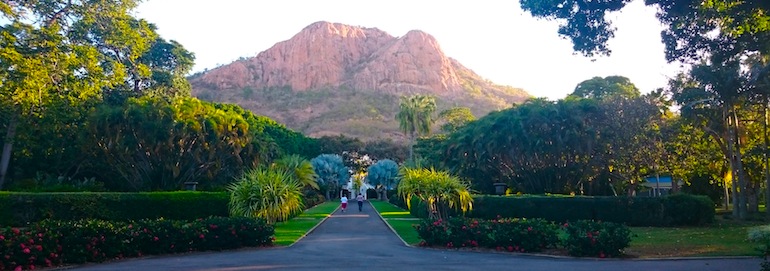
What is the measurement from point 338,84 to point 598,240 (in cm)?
17274

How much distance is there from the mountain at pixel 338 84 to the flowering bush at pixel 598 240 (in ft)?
440

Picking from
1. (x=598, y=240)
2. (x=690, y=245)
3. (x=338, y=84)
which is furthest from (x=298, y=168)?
(x=338, y=84)

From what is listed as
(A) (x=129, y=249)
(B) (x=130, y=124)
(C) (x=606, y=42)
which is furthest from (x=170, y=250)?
(B) (x=130, y=124)

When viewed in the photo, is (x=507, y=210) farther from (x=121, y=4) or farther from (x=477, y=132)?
(x=121, y=4)

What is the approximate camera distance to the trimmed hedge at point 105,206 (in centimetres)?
2509

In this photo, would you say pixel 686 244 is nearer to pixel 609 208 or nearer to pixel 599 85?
pixel 609 208

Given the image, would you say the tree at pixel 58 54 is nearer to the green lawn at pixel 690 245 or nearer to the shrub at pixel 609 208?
the shrub at pixel 609 208

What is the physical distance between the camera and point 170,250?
54.7 feet

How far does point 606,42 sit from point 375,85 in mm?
164246

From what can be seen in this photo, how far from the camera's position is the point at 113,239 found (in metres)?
15.2

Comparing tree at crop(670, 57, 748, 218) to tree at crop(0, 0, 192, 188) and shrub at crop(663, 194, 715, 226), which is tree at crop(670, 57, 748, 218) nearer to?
shrub at crop(663, 194, 715, 226)

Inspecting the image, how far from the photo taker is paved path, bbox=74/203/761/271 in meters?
13.5

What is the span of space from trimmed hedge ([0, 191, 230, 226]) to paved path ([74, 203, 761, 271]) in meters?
10.0

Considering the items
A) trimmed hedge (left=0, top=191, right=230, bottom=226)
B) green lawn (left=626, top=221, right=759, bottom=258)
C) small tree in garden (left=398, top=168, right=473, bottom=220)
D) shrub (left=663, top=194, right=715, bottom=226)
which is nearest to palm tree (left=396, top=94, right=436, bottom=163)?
shrub (left=663, top=194, right=715, bottom=226)
